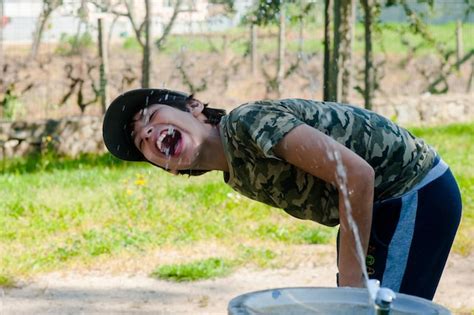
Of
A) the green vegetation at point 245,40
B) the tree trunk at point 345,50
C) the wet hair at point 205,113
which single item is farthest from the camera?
the green vegetation at point 245,40

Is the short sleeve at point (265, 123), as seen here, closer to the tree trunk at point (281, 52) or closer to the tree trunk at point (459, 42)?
the tree trunk at point (281, 52)

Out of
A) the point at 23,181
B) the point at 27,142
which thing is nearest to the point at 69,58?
the point at 27,142

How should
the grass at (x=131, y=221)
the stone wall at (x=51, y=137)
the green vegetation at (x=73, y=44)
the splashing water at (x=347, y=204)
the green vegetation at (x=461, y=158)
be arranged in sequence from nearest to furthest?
the splashing water at (x=347, y=204) → the grass at (x=131, y=221) → the green vegetation at (x=461, y=158) → the stone wall at (x=51, y=137) → the green vegetation at (x=73, y=44)

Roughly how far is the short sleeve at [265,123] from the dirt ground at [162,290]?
8.43 ft

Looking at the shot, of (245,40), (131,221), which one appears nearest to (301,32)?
(245,40)

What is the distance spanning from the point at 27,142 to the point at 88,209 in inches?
127

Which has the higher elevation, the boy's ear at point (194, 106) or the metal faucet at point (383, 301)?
the boy's ear at point (194, 106)

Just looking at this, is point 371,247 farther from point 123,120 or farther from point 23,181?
point 23,181

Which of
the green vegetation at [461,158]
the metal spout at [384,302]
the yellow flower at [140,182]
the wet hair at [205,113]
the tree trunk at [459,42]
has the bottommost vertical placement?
the green vegetation at [461,158]

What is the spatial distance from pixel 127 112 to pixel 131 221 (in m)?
3.77

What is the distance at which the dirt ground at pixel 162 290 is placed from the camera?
4836 mm

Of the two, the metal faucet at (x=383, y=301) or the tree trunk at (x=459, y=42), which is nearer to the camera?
the metal faucet at (x=383, y=301)

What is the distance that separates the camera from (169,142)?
2350mm

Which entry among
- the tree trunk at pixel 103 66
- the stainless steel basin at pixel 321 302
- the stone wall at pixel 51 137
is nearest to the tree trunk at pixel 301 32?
the tree trunk at pixel 103 66
